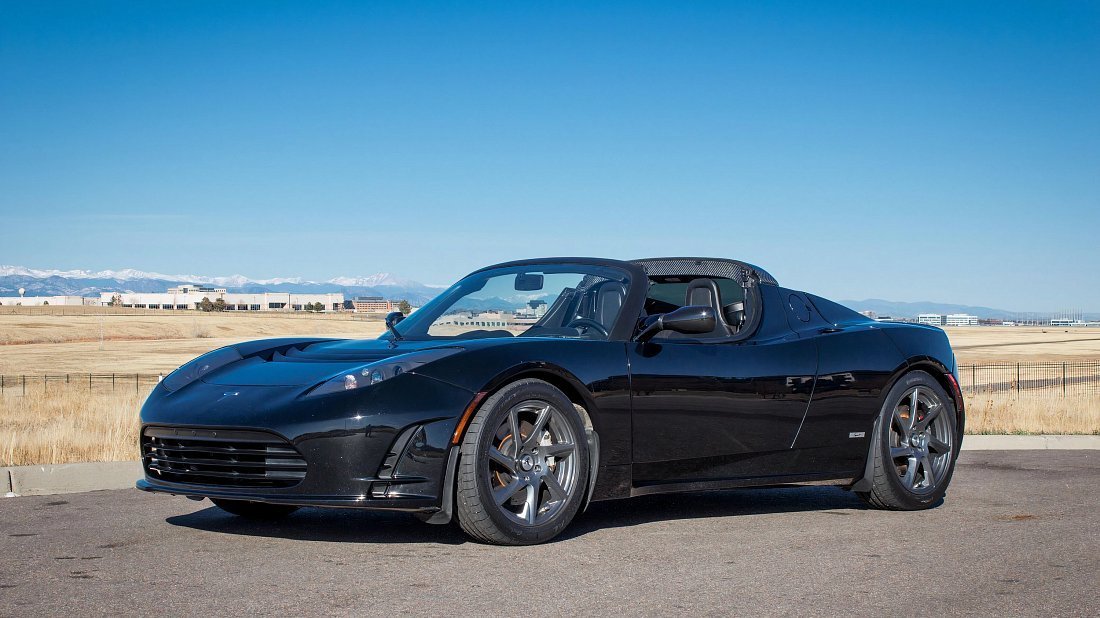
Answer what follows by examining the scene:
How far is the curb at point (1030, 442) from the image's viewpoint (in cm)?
1155

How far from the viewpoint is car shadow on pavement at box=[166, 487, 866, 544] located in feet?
19.3

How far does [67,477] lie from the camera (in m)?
8.03

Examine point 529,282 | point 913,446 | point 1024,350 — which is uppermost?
point 529,282

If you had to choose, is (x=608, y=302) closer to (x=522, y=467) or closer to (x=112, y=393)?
(x=522, y=467)

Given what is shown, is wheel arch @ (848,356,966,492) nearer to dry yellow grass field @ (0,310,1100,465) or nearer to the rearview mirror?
the rearview mirror

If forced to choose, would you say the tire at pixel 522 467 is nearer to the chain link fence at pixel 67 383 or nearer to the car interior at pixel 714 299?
the car interior at pixel 714 299

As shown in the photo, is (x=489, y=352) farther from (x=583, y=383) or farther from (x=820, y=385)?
(x=820, y=385)

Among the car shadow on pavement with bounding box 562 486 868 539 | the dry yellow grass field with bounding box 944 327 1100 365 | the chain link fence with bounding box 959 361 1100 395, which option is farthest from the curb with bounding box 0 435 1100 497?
the chain link fence with bounding box 959 361 1100 395

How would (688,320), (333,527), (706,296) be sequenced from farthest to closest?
(706,296), (333,527), (688,320)

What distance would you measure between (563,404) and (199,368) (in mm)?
1880

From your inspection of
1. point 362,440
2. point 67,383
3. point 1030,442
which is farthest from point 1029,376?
point 362,440

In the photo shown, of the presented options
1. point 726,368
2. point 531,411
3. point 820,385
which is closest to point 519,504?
point 531,411

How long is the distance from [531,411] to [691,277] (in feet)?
6.76

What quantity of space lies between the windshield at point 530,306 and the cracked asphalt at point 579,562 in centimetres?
107
